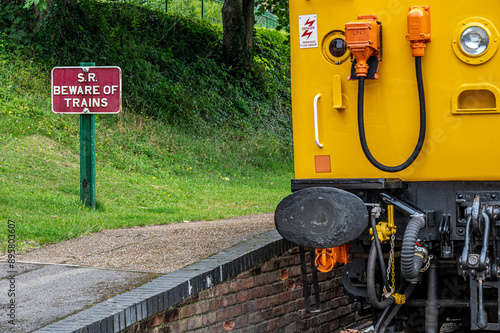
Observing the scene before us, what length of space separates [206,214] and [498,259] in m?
6.51

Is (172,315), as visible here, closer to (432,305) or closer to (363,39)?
(432,305)

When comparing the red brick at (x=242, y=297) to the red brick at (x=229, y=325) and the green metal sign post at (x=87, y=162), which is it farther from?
the green metal sign post at (x=87, y=162)

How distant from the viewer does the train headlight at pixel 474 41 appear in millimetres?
4777

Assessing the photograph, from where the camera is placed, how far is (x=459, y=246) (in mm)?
4996

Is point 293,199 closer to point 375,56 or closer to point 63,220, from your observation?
point 375,56

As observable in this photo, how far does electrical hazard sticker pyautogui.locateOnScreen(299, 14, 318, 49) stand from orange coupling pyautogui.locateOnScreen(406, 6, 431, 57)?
66 centimetres

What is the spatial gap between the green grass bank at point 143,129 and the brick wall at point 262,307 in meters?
2.41

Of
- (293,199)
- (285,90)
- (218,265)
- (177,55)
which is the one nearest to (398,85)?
(293,199)

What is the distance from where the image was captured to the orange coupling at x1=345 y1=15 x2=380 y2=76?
15.8 ft

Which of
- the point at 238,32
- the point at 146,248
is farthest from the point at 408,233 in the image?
the point at 238,32

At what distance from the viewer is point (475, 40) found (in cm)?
481

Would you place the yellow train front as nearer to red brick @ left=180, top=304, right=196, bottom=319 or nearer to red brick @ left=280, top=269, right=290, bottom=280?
red brick @ left=180, top=304, right=196, bottom=319

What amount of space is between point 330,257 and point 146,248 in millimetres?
2031

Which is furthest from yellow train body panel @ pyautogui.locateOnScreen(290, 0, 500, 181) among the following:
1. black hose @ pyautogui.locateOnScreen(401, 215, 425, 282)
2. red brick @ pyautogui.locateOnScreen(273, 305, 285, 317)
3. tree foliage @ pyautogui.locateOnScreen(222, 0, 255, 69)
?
tree foliage @ pyautogui.locateOnScreen(222, 0, 255, 69)
